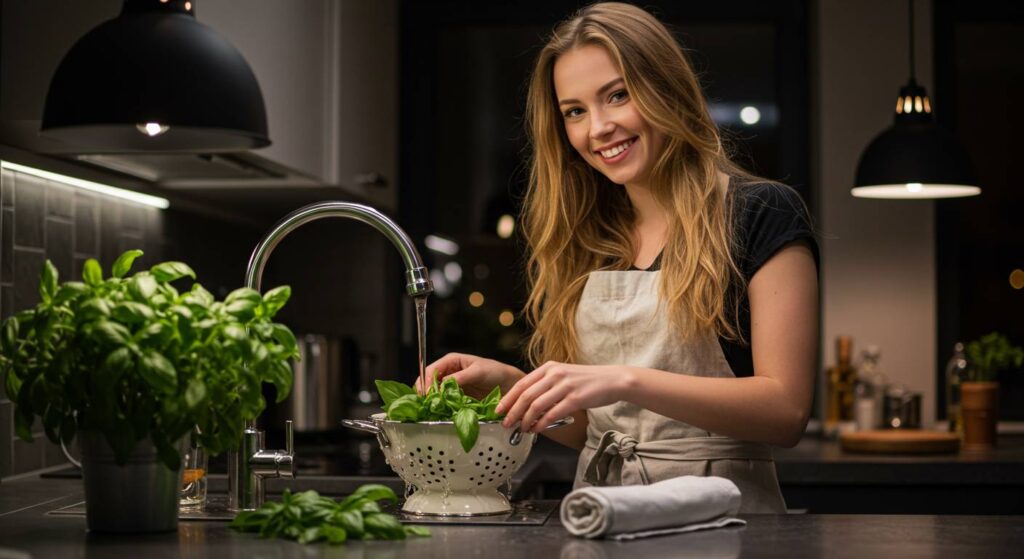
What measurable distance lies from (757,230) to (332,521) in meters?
0.70

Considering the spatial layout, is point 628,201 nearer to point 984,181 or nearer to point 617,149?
point 617,149

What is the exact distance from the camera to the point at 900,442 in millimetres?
2934

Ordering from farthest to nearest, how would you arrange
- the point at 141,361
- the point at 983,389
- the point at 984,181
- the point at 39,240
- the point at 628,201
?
the point at 984,181, the point at 983,389, the point at 39,240, the point at 628,201, the point at 141,361

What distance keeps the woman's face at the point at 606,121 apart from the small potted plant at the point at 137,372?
0.57 metres

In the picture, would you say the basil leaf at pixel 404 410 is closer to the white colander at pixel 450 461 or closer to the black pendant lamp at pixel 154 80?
the white colander at pixel 450 461

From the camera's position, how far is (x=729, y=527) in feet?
4.54

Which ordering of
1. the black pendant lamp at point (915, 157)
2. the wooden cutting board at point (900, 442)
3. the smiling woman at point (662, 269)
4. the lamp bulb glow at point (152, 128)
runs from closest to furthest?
the lamp bulb glow at point (152, 128) < the smiling woman at point (662, 269) < the black pendant lamp at point (915, 157) < the wooden cutting board at point (900, 442)

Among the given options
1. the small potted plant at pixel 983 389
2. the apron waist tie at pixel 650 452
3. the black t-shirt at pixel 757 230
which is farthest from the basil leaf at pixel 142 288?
the small potted plant at pixel 983 389

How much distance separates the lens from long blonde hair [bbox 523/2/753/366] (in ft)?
5.50

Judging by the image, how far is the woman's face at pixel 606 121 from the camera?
170cm

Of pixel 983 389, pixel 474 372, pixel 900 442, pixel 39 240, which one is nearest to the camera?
pixel 474 372

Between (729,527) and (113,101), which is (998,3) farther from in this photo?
(113,101)

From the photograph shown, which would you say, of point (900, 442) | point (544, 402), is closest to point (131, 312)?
point (544, 402)

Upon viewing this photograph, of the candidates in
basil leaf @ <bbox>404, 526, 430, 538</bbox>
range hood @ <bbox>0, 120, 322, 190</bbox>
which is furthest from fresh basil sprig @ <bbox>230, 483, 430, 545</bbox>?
range hood @ <bbox>0, 120, 322, 190</bbox>
